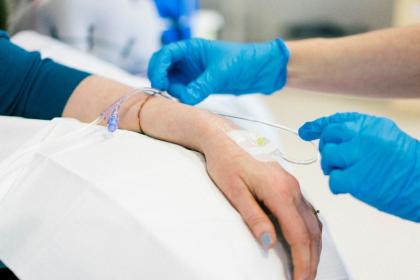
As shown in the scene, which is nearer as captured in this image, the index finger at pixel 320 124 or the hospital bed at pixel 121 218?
the hospital bed at pixel 121 218

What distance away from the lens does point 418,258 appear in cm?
123

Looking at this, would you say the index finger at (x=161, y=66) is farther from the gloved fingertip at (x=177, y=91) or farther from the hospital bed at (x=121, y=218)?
the hospital bed at (x=121, y=218)

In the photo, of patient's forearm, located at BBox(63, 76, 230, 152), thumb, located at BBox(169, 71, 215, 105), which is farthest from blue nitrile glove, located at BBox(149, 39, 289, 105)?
patient's forearm, located at BBox(63, 76, 230, 152)

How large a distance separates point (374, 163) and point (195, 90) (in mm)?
519

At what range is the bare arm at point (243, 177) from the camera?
0.77 m

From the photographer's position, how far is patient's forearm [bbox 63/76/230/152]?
37.5 inches

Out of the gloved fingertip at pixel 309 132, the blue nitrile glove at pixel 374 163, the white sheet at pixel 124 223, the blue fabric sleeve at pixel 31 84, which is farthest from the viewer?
the blue fabric sleeve at pixel 31 84

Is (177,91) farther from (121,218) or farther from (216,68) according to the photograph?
(121,218)

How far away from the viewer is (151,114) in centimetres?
103

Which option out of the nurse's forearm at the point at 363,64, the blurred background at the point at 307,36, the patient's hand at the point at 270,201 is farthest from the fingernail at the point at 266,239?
the nurse's forearm at the point at 363,64

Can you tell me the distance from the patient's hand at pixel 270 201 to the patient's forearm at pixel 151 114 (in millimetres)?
92

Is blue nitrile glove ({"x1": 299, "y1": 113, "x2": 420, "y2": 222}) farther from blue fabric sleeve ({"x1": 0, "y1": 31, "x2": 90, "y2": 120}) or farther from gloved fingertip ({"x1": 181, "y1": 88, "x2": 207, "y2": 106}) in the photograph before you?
blue fabric sleeve ({"x1": 0, "y1": 31, "x2": 90, "y2": 120})

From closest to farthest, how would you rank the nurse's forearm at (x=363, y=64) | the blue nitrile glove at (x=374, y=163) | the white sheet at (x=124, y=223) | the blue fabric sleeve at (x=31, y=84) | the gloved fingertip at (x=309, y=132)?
the white sheet at (x=124, y=223), the blue nitrile glove at (x=374, y=163), the gloved fingertip at (x=309, y=132), the blue fabric sleeve at (x=31, y=84), the nurse's forearm at (x=363, y=64)

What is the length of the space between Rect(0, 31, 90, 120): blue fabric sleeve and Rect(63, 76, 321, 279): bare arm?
190 millimetres
